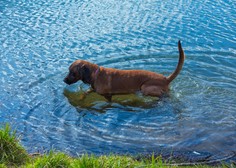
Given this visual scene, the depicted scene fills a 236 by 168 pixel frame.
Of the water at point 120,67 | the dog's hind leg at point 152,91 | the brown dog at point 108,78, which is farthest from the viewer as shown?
the brown dog at point 108,78

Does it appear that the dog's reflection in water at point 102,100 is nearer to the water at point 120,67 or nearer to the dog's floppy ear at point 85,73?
the water at point 120,67

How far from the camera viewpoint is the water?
6.61m

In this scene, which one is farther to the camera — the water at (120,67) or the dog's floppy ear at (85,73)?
the dog's floppy ear at (85,73)

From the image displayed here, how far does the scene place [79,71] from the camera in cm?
830

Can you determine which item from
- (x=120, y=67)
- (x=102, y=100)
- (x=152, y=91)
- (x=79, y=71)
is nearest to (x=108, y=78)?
(x=102, y=100)

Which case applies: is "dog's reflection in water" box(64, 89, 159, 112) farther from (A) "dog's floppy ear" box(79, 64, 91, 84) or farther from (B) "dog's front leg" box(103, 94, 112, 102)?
(A) "dog's floppy ear" box(79, 64, 91, 84)

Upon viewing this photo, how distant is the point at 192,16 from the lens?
1332 centimetres

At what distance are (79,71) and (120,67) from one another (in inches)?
57.7

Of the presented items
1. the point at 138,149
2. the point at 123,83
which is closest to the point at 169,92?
the point at 123,83

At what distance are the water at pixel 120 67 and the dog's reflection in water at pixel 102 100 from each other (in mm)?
21

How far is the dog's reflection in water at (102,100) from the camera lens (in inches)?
315

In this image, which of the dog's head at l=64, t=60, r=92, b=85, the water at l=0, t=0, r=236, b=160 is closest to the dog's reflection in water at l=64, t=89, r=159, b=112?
the water at l=0, t=0, r=236, b=160

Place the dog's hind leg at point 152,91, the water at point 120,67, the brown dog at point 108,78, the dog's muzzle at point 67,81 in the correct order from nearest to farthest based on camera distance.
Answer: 1. the water at point 120,67
2. the dog's hind leg at point 152,91
3. the brown dog at point 108,78
4. the dog's muzzle at point 67,81

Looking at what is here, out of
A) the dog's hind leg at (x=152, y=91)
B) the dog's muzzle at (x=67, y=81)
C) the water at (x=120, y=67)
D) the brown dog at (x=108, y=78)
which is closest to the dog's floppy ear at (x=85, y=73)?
the brown dog at (x=108, y=78)
